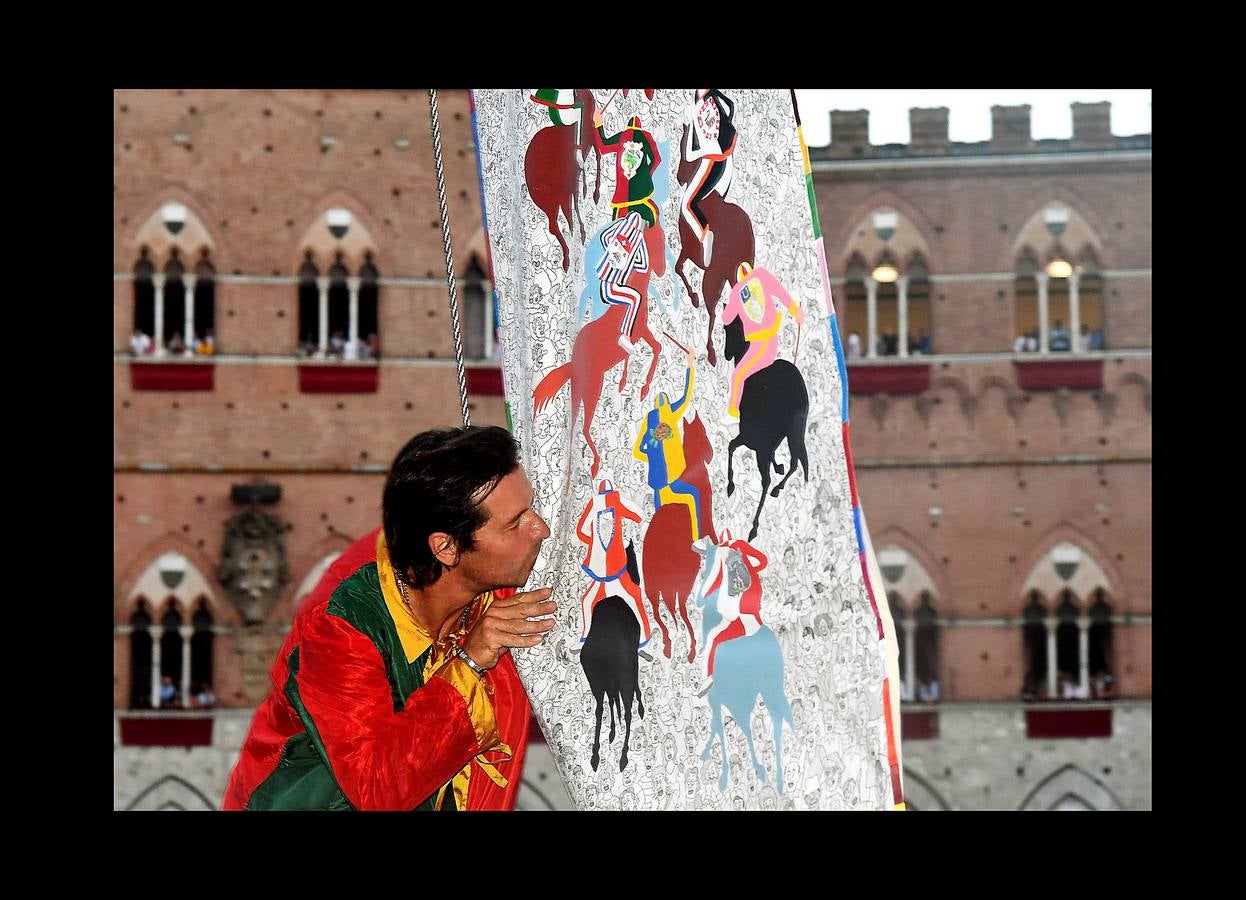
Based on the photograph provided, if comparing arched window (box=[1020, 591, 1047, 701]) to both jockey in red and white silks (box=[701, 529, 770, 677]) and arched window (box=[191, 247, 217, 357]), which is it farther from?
jockey in red and white silks (box=[701, 529, 770, 677])

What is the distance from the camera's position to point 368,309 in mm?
11672

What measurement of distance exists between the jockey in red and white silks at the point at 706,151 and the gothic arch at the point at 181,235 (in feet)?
34.2

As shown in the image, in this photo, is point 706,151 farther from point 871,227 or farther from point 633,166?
point 871,227

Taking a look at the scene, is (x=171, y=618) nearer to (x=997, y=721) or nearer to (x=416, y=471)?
(x=997, y=721)

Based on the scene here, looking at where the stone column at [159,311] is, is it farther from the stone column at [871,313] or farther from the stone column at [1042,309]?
the stone column at [1042,309]

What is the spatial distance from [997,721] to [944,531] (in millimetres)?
1652

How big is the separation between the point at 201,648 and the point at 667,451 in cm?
1039

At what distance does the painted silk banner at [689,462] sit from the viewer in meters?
1.41

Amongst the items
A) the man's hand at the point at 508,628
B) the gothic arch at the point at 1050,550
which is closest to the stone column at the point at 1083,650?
the gothic arch at the point at 1050,550

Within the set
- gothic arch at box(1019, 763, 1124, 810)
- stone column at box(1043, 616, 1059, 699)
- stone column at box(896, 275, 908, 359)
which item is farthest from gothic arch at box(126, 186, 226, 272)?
gothic arch at box(1019, 763, 1124, 810)

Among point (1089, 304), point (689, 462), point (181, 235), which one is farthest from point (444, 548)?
point (1089, 304)

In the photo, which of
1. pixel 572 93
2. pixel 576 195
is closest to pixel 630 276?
pixel 576 195

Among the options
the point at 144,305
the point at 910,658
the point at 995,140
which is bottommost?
the point at 910,658

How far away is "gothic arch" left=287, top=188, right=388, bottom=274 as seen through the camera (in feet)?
37.2
